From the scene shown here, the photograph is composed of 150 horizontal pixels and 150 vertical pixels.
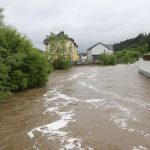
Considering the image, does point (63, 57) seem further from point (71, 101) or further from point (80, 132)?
point (80, 132)

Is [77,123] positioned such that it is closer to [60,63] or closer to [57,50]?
[60,63]

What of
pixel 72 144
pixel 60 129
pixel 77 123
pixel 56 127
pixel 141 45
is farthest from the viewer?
pixel 141 45

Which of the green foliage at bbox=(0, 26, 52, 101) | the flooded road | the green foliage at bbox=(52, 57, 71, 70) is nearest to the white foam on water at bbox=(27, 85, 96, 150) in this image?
the flooded road

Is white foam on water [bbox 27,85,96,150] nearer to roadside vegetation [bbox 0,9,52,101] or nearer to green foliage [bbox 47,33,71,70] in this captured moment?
roadside vegetation [bbox 0,9,52,101]

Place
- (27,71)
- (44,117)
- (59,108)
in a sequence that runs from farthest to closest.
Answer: (27,71) → (59,108) → (44,117)

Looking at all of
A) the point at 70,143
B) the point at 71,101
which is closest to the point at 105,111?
the point at 71,101

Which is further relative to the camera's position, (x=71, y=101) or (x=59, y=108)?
(x=71, y=101)

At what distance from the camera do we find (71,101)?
18.5 m

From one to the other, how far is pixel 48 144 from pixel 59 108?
6123mm

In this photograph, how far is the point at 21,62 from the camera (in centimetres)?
2428

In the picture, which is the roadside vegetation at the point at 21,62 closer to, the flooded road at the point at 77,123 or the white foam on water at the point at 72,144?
the flooded road at the point at 77,123

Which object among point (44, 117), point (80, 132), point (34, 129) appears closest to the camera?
point (80, 132)

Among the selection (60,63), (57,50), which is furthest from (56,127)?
(57,50)

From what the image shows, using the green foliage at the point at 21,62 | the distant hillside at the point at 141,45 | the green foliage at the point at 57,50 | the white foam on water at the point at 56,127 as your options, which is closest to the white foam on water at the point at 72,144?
the white foam on water at the point at 56,127
